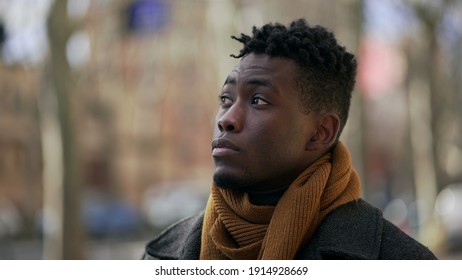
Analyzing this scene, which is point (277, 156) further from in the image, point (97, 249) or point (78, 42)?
point (97, 249)

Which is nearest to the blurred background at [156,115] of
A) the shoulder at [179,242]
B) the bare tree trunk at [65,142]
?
the bare tree trunk at [65,142]

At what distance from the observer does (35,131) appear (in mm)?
21641

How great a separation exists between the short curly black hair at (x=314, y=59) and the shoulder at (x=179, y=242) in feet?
1.71

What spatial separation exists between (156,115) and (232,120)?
31199mm

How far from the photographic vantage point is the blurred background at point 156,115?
10.2m

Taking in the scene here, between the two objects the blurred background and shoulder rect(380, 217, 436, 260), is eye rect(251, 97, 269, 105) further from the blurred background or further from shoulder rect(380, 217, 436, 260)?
the blurred background

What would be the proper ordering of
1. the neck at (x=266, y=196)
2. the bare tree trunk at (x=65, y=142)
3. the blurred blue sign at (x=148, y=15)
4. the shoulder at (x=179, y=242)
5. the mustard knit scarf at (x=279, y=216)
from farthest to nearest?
the blurred blue sign at (x=148, y=15) → the bare tree trunk at (x=65, y=142) → the shoulder at (x=179, y=242) → the neck at (x=266, y=196) → the mustard knit scarf at (x=279, y=216)

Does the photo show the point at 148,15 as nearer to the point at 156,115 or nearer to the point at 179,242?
the point at 156,115

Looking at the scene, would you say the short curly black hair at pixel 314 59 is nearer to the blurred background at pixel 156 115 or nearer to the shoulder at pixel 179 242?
the shoulder at pixel 179 242

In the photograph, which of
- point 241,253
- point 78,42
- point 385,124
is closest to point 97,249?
point 78,42

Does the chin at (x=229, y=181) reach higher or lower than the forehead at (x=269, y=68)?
lower

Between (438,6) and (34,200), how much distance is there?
1401 centimetres

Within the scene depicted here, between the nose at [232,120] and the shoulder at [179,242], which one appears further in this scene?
the shoulder at [179,242]

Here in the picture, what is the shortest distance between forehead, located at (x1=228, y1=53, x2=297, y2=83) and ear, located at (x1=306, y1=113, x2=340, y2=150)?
163 millimetres
